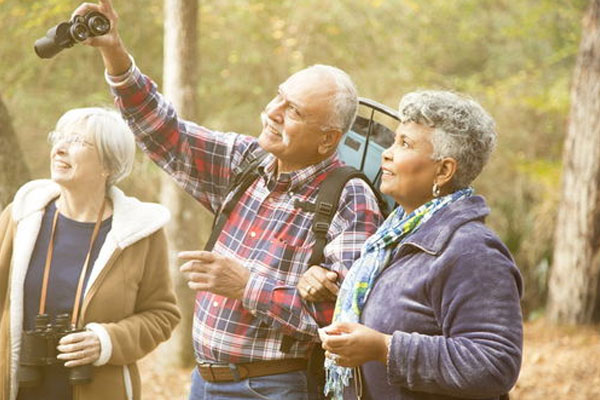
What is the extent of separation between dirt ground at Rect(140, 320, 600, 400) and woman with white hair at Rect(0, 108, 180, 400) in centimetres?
384

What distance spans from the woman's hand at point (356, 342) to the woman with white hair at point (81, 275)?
1055 mm

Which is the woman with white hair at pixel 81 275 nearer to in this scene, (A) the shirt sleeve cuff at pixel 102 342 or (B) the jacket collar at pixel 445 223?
(A) the shirt sleeve cuff at pixel 102 342

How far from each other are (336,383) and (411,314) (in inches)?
16.5

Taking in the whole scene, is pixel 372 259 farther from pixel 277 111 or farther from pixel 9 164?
pixel 9 164

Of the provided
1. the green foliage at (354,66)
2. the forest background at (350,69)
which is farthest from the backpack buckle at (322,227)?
the green foliage at (354,66)

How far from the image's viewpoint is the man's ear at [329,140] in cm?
273

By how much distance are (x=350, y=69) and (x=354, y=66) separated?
0.10 metres

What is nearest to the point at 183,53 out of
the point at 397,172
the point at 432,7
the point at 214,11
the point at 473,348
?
the point at 214,11

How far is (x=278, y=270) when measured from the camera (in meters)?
2.63

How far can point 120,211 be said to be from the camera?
298cm

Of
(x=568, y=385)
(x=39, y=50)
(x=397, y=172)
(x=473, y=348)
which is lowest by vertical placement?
(x=568, y=385)

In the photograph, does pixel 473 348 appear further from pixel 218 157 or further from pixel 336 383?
pixel 218 157

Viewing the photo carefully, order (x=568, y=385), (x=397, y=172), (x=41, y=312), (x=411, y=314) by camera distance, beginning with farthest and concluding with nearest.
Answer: (x=568, y=385)
(x=41, y=312)
(x=397, y=172)
(x=411, y=314)

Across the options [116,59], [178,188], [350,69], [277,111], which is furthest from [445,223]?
[350,69]
